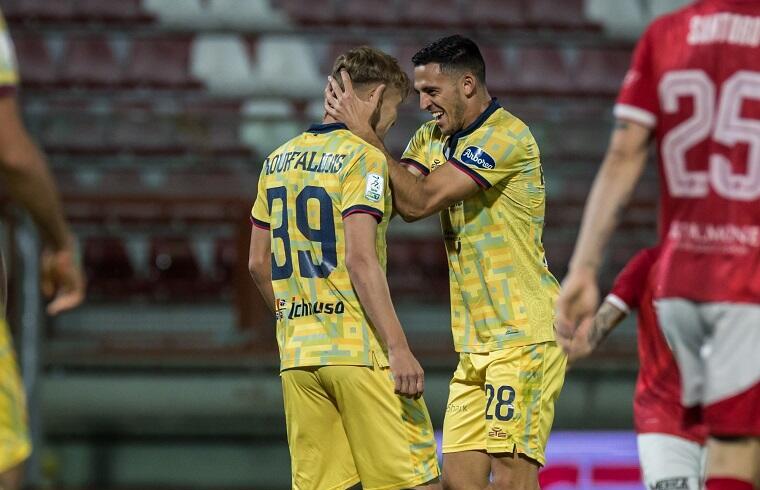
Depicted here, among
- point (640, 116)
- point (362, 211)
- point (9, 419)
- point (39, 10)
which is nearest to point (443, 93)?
point (362, 211)

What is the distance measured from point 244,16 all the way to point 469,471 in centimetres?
862

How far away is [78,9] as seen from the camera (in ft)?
40.1

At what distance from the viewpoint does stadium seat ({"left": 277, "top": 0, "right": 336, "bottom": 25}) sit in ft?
40.5

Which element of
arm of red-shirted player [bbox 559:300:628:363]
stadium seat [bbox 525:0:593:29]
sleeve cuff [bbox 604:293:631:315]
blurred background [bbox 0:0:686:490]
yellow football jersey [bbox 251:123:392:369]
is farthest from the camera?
stadium seat [bbox 525:0:593:29]

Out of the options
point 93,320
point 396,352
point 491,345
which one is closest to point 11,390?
point 396,352

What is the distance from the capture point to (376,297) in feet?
13.0

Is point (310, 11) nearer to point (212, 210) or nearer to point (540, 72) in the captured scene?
point (540, 72)

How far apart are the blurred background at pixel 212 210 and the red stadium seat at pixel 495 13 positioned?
2cm

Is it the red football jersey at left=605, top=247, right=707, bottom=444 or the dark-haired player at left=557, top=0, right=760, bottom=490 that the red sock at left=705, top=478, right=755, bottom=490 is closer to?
the dark-haired player at left=557, top=0, right=760, bottom=490

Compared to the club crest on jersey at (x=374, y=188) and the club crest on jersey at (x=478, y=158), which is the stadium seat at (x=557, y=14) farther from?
the club crest on jersey at (x=374, y=188)

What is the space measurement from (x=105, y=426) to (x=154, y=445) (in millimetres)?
368

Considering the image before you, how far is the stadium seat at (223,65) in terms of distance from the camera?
39.2 feet

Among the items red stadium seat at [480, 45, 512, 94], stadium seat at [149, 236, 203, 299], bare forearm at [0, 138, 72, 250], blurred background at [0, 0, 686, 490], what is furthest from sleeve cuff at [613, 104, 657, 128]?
red stadium seat at [480, 45, 512, 94]

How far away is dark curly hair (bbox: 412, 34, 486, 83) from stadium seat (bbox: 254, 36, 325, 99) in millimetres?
7321
